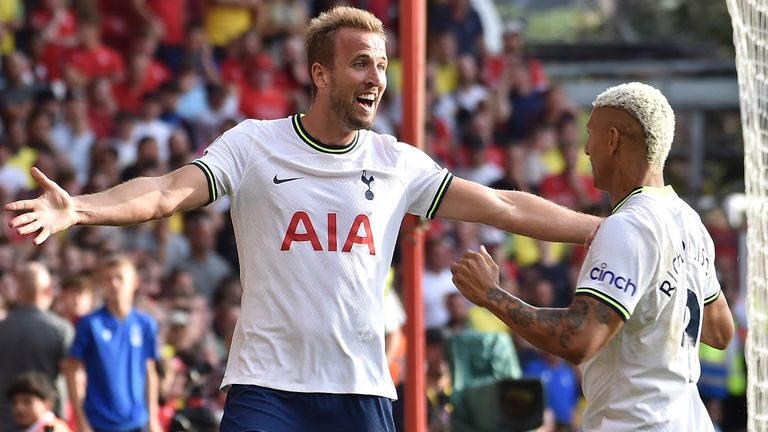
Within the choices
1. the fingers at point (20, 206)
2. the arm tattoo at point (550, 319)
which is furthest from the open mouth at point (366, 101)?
the fingers at point (20, 206)

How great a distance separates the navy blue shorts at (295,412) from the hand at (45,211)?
3.41 feet

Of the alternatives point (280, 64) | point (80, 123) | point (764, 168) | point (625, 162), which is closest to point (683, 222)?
point (625, 162)

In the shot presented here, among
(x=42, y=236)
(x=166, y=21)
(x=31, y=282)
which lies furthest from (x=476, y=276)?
(x=166, y=21)

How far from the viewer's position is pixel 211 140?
1445cm

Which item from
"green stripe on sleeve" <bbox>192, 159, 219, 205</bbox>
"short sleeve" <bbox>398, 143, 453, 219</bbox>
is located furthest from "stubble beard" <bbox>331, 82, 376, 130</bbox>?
"green stripe on sleeve" <bbox>192, 159, 219, 205</bbox>

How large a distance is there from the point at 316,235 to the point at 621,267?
136 cm

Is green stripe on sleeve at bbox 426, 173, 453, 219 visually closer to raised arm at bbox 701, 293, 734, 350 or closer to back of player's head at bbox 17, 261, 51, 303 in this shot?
raised arm at bbox 701, 293, 734, 350

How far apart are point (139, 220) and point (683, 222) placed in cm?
209

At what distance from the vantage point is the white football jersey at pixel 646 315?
512 cm

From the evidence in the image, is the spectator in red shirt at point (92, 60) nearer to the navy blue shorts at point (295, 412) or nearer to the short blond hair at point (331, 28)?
the short blond hair at point (331, 28)

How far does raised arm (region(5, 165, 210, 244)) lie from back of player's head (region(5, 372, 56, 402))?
3879 mm

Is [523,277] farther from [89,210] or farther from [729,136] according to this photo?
[89,210]

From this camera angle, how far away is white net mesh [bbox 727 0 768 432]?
262 inches

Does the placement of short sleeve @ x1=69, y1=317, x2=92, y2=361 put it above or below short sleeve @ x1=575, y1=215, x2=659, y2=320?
below
